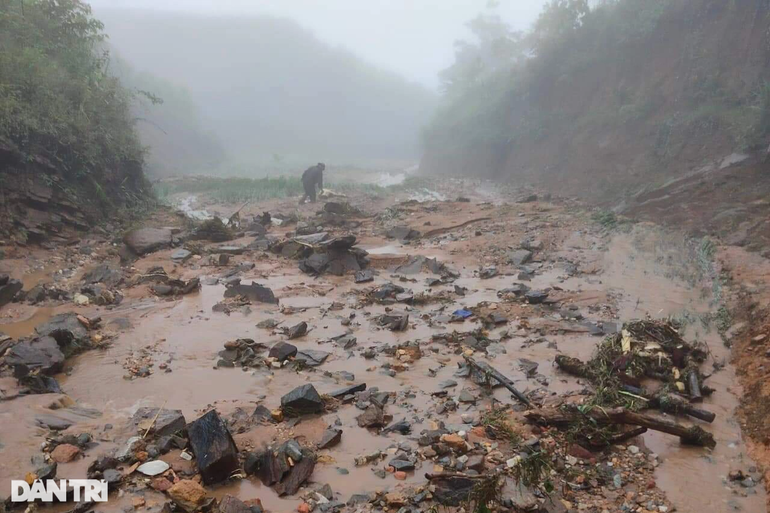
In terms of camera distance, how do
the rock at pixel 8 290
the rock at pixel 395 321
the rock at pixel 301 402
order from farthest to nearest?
1. the rock at pixel 8 290
2. the rock at pixel 395 321
3. the rock at pixel 301 402

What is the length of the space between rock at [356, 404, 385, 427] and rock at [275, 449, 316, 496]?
636 mm

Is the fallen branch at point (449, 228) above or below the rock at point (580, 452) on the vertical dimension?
above

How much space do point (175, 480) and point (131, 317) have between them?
4195 millimetres

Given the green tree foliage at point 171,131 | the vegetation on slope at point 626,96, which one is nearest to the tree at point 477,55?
the vegetation on slope at point 626,96

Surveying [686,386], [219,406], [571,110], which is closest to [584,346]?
[686,386]

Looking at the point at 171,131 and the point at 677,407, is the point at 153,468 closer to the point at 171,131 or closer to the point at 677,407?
the point at 677,407

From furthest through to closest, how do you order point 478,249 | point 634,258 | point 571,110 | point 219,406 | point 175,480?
point 571,110 < point 478,249 < point 634,258 < point 219,406 < point 175,480

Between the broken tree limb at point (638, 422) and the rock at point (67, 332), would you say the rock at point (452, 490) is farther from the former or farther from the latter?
the rock at point (67, 332)

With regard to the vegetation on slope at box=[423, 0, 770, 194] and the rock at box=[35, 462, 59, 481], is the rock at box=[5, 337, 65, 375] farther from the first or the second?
the vegetation on slope at box=[423, 0, 770, 194]

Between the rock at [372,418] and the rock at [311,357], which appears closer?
the rock at [372,418]

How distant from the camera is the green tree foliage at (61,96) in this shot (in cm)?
1038

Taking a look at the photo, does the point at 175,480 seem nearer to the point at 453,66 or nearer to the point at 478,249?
the point at 478,249

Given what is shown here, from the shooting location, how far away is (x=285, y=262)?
9750 mm

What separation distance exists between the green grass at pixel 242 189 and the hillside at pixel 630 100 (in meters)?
8.66
